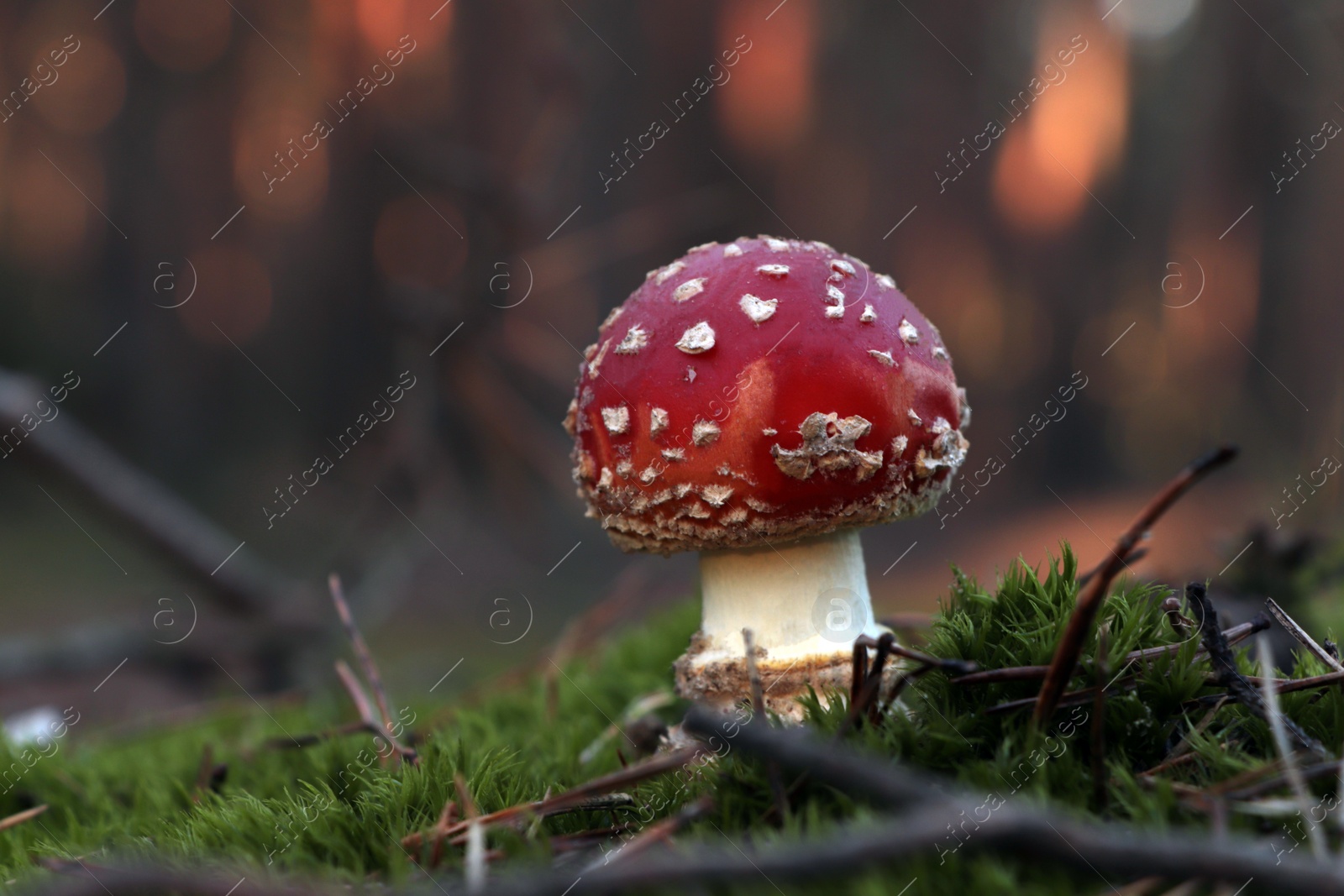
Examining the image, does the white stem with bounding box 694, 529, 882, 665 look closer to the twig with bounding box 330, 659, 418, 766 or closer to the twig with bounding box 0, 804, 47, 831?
the twig with bounding box 330, 659, 418, 766

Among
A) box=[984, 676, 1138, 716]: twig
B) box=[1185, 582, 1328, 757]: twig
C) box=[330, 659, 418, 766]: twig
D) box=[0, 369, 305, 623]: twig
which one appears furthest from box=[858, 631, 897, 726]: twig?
box=[0, 369, 305, 623]: twig

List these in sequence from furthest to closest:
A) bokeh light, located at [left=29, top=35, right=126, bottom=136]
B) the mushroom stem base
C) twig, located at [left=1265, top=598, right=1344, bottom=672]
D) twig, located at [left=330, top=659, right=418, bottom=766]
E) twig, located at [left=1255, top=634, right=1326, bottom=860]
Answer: bokeh light, located at [left=29, top=35, right=126, bottom=136]
the mushroom stem base
twig, located at [left=330, top=659, right=418, bottom=766]
twig, located at [left=1265, top=598, right=1344, bottom=672]
twig, located at [left=1255, top=634, right=1326, bottom=860]

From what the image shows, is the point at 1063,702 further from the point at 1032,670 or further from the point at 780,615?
the point at 780,615

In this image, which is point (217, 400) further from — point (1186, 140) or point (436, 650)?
point (1186, 140)

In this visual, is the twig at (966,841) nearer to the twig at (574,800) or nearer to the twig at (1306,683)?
the twig at (574,800)

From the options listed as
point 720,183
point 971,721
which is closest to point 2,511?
point 720,183

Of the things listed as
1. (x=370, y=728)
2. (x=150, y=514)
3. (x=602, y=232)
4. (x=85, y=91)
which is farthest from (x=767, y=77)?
(x=370, y=728)

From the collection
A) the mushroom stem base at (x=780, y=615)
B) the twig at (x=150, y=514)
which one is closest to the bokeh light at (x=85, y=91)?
the twig at (x=150, y=514)

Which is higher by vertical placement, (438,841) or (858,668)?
(858,668)
